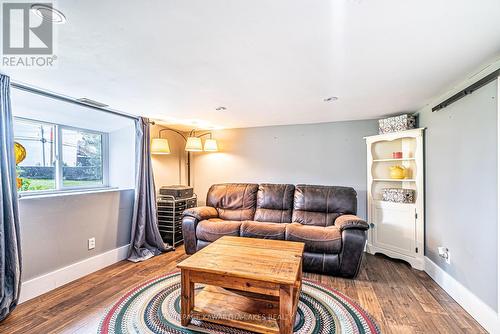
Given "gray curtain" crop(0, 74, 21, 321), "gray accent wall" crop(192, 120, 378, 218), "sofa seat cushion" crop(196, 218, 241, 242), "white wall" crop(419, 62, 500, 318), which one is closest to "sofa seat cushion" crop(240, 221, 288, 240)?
"sofa seat cushion" crop(196, 218, 241, 242)

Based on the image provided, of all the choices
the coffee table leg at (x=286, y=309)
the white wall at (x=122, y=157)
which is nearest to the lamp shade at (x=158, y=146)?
the white wall at (x=122, y=157)

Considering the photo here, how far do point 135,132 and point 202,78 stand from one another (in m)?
1.96

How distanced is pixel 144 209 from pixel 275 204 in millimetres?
1969

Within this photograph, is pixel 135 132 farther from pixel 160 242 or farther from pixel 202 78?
pixel 202 78

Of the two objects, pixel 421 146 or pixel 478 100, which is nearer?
pixel 478 100

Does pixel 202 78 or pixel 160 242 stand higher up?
pixel 202 78

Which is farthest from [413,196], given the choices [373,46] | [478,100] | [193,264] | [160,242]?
[160,242]

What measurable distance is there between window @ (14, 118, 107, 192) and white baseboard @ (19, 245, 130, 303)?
0.98 m

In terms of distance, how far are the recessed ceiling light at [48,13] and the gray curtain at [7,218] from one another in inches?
50.3

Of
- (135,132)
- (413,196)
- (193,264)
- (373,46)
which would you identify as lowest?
(193,264)

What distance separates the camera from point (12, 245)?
199 centimetres

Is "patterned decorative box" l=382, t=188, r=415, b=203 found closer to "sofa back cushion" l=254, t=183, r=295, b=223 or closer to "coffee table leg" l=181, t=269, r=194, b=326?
"sofa back cushion" l=254, t=183, r=295, b=223

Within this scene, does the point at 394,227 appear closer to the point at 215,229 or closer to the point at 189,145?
the point at 215,229

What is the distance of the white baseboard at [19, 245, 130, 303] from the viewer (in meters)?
2.21
